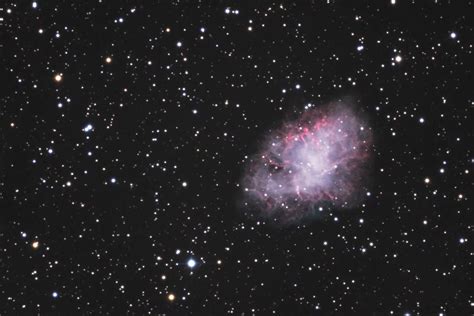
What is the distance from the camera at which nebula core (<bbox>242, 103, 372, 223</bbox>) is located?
1.64 m

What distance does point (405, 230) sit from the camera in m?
1.74

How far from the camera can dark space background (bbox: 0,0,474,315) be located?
151cm

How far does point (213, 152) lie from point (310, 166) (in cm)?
44

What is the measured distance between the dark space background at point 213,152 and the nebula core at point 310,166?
0.17ft

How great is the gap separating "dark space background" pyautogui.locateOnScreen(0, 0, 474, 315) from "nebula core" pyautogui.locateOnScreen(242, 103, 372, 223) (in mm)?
51

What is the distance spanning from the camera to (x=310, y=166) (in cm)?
170

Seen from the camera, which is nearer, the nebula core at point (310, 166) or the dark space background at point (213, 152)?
the dark space background at point (213, 152)

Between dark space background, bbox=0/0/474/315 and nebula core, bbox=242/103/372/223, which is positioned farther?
nebula core, bbox=242/103/372/223

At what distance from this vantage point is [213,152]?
5.35 feet

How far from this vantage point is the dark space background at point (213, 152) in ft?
4.97

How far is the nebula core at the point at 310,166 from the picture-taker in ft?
5.37

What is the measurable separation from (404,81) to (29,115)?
5.07ft

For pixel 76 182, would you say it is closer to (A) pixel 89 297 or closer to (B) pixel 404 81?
(A) pixel 89 297

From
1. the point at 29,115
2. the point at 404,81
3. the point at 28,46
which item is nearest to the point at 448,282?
the point at 404,81
